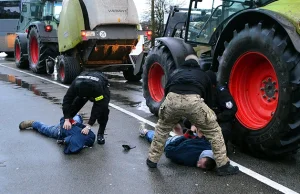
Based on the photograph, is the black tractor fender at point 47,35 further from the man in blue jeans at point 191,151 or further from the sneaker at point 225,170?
the sneaker at point 225,170

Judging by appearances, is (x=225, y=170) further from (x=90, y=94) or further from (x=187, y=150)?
(x=90, y=94)

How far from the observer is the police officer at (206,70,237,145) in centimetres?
519

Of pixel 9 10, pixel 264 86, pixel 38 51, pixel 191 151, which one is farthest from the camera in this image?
pixel 9 10

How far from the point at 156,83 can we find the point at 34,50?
9006 mm

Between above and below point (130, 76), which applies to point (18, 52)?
above

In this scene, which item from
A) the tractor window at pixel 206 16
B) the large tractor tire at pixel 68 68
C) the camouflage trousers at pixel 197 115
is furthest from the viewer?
the large tractor tire at pixel 68 68

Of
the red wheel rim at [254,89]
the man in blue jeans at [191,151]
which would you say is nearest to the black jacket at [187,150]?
the man in blue jeans at [191,151]

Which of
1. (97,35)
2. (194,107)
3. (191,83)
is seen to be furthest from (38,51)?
(194,107)

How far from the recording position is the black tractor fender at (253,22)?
184 inches

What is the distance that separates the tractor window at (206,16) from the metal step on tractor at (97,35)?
14.9 ft

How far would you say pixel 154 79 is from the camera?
8.04 meters

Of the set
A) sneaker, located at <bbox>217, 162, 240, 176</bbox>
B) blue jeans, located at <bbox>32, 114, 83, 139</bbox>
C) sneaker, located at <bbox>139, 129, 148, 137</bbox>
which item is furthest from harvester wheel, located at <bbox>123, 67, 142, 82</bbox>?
sneaker, located at <bbox>217, 162, 240, 176</bbox>

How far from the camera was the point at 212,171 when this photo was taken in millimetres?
4891

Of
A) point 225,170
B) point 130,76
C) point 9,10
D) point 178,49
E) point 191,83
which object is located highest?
point 9,10
